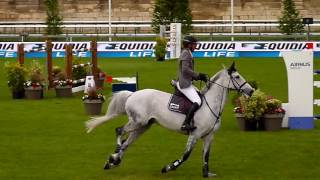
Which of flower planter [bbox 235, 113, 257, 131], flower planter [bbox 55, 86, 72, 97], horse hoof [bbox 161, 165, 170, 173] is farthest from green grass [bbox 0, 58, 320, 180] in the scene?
flower planter [bbox 55, 86, 72, 97]

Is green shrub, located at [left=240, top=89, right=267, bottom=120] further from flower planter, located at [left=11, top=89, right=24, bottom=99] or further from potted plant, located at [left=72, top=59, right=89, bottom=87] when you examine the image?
potted plant, located at [left=72, top=59, right=89, bottom=87]

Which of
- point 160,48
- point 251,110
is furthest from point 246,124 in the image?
point 160,48

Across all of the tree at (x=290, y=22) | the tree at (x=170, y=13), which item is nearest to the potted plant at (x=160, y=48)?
the tree at (x=170, y=13)

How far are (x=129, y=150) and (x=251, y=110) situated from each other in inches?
132

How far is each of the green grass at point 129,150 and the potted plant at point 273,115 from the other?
0.24 meters

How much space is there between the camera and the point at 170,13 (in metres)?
53.6

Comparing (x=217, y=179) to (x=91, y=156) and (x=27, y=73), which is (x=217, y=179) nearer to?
(x=91, y=156)

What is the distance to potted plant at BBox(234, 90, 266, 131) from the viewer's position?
1822 centimetres

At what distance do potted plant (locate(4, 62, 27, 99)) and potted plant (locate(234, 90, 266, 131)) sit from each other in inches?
342

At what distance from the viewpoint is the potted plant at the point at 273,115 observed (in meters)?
18.4

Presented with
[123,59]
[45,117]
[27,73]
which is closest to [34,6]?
[123,59]

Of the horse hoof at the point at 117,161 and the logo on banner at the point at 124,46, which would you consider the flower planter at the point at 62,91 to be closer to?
the horse hoof at the point at 117,161

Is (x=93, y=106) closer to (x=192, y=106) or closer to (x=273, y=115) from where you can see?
(x=273, y=115)

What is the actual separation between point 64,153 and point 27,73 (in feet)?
33.3
